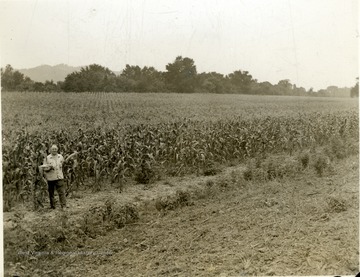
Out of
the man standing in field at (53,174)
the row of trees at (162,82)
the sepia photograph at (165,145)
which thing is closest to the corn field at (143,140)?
the sepia photograph at (165,145)

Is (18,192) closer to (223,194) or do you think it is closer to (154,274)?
(154,274)

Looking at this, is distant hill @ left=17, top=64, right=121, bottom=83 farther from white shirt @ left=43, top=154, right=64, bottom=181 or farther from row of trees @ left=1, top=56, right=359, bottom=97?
white shirt @ left=43, top=154, right=64, bottom=181

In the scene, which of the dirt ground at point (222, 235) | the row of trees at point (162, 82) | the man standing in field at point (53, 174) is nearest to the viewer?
the dirt ground at point (222, 235)

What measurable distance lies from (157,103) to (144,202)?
→ 7.50 ft

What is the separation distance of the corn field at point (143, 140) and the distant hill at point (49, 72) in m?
0.30

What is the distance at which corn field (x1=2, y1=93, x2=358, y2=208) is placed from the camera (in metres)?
5.88

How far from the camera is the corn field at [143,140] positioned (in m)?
5.88

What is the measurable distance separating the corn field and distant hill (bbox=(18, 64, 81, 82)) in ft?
0.98

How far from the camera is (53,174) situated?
19.2 feet

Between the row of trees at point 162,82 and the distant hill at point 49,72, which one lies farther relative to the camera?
the row of trees at point 162,82

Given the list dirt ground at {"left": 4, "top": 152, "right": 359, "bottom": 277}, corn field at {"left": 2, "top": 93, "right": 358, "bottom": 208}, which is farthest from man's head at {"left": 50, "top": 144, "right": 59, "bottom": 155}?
dirt ground at {"left": 4, "top": 152, "right": 359, "bottom": 277}

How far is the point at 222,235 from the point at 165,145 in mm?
2385

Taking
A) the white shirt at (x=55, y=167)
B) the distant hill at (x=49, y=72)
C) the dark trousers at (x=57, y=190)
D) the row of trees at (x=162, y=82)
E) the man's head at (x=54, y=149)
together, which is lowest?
the dark trousers at (x=57, y=190)

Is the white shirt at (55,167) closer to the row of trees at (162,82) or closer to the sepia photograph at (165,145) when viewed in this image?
the sepia photograph at (165,145)
